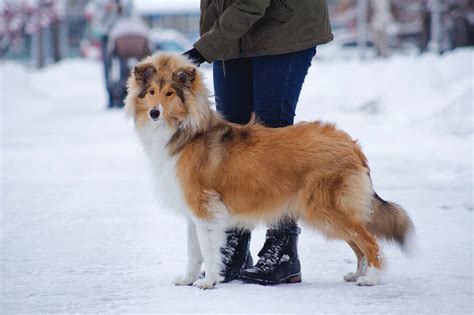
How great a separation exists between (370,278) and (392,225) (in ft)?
1.16

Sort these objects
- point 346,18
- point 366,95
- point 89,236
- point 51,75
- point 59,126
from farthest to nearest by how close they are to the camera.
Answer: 1. point 346,18
2. point 51,75
3. point 366,95
4. point 59,126
5. point 89,236

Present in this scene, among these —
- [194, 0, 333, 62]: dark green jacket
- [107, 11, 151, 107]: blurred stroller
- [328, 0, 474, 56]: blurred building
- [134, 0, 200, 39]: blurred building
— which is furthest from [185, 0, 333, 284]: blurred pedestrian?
[134, 0, 200, 39]: blurred building

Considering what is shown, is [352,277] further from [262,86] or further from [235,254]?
[262,86]

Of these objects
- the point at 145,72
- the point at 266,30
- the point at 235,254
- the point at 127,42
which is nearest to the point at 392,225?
the point at 235,254

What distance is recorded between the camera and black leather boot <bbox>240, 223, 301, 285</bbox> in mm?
4414

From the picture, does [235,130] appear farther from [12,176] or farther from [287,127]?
[12,176]

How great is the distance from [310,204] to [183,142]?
2.75ft

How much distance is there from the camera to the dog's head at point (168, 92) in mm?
4199

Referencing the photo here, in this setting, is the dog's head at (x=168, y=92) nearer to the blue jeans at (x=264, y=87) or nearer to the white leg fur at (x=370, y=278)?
the blue jeans at (x=264, y=87)

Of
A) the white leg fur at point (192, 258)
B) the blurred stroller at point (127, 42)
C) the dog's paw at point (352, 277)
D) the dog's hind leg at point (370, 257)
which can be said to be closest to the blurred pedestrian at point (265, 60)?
the white leg fur at point (192, 258)

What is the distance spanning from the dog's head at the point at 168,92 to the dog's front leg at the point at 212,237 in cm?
51

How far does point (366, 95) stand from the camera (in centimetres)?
1842

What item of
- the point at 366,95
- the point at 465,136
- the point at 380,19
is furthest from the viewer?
the point at 380,19

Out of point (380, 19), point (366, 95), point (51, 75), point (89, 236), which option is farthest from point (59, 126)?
point (380, 19)
